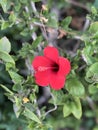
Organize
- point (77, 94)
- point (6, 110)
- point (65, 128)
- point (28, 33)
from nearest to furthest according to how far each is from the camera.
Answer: point (77, 94), point (28, 33), point (6, 110), point (65, 128)

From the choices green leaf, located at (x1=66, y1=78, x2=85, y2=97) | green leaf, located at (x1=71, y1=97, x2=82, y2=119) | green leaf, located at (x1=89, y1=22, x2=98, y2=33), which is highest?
green leaf, located at (x1=89, y1=22, x2=98, y2=33)

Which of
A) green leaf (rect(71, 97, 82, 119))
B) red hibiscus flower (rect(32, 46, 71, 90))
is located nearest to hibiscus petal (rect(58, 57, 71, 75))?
red hibiscus flower (rect(32, 46, 71, 90))

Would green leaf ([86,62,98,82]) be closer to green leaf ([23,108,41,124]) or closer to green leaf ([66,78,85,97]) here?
green leaf ([66,78,85,97])

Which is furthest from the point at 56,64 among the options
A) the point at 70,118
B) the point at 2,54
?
the point at 70,118

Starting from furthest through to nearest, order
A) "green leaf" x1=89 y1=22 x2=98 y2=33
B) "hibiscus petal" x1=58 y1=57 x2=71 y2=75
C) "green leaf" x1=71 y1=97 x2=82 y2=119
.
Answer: "green leaf" x1=71 y1=97 x2=82 y2=119, "green leaf" x1=89 y1=22 x2=98 y2=33, "hibiscus petal" x1=58 y1=57 x2=71 y2=75

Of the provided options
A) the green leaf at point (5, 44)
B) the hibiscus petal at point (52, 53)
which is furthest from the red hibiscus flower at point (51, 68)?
the green leaf at point (5, 44)

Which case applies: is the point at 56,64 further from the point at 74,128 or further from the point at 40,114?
the point at 74,128

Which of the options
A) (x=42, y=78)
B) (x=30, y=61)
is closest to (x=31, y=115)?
(x=42, y=78)
